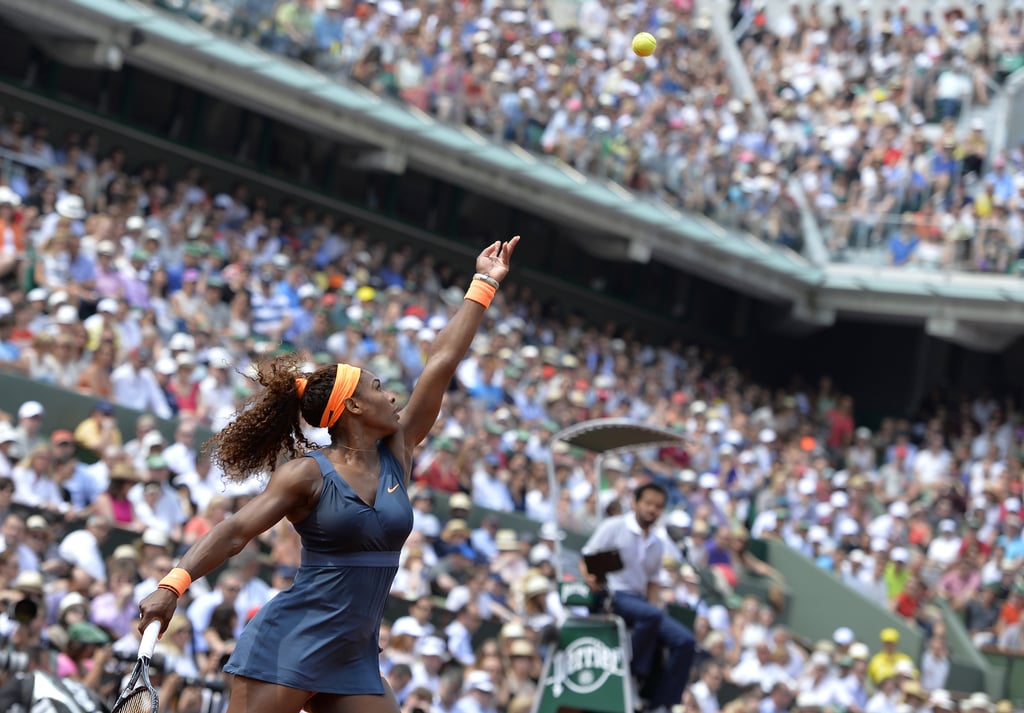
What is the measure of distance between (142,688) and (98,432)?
6.71 m

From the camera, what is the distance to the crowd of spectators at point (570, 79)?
16453 mm

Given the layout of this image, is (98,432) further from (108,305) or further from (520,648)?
(520,648)

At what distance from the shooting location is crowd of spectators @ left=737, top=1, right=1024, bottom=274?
65.7 ft

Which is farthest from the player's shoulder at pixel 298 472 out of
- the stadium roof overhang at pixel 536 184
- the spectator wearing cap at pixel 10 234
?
the stadium roof overhang at pixel 536 184

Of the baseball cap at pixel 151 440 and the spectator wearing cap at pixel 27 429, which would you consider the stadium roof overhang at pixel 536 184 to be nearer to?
the spectator wearing cap at pixel 27 429

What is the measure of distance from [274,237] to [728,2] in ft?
33.9

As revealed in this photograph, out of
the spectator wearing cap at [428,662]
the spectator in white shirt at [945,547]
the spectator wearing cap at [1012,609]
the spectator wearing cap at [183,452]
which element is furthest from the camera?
→ the spectator in white shirt at [945,547]

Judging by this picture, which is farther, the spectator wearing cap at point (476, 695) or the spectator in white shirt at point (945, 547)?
the spectator in white shirt at point (945, 547)

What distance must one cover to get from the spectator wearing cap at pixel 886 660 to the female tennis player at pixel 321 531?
9.73 meters

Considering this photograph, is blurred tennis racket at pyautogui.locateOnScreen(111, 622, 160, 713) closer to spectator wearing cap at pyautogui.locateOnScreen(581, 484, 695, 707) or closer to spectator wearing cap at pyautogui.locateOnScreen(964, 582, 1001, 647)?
spectator wearing cap at pyautogui.locateOnScreen(581, 484, 695, 707)

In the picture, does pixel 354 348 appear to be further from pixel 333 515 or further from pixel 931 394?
pixel 931 394

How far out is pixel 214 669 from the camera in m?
9.25

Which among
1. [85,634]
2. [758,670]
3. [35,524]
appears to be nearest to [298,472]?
[85,634]

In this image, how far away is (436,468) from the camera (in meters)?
13.2
